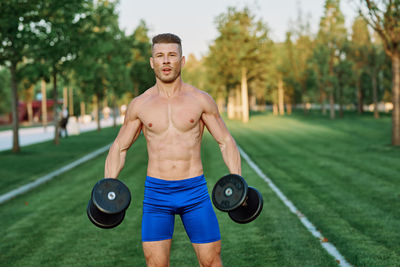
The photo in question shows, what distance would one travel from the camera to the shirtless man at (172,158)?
3.85 m

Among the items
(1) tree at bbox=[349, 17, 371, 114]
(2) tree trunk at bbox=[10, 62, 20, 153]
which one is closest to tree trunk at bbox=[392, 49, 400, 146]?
(2) tree trunk at bbox=[10, 62, 20, 153]

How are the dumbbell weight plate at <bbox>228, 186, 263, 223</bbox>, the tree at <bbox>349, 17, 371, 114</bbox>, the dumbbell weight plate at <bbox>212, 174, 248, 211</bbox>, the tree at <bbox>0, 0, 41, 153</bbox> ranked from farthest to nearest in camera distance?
the tree at <bbox>349, 17, 371, 114</bbox> < the tree at <bbox>0, 0, 41, 153</bbox> < the dumbbell weight plate at <bbox>228, 186, 263, 223</bbox> < the dumbbell weight plate at <bbox>212, 174, 248, 211</bbox>

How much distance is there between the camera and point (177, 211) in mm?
3916

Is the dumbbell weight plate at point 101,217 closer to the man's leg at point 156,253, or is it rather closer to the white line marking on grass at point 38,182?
the man's leg at point 156,253

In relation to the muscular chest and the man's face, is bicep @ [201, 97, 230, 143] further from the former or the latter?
the man's face

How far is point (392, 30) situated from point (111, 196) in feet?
58.8

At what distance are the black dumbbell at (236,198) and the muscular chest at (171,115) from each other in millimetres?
517

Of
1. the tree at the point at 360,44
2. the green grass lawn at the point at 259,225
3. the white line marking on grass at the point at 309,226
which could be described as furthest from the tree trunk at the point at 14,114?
the tree at the point at 360,44

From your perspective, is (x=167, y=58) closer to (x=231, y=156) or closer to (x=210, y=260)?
(x=231, y=156)

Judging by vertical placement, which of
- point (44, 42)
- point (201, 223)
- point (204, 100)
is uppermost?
point (44, 42)

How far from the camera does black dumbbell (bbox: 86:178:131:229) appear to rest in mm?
3670

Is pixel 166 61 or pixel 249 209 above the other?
pixel 166 61

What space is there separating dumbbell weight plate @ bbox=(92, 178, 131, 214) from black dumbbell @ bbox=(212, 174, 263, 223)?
641 mm

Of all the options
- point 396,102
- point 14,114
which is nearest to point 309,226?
point 396,102
